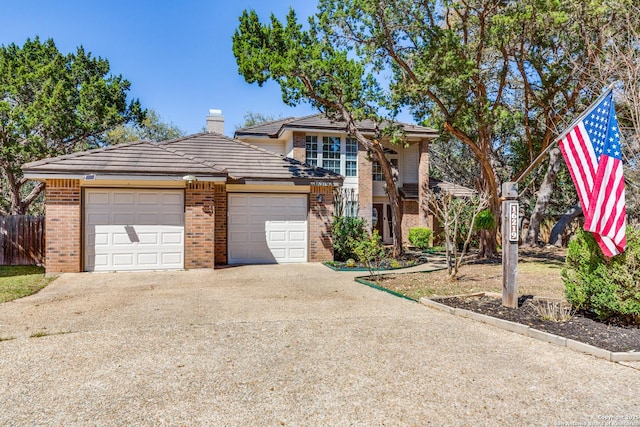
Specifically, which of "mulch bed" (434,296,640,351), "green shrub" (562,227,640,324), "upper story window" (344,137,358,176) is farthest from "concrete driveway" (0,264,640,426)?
"upper story window" (344,137,358,176)

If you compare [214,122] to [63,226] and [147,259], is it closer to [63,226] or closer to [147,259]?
[147,259]

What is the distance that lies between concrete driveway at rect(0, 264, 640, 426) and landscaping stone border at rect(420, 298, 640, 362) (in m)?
0.14

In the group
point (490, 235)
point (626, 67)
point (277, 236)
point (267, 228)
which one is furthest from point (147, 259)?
point (626, 67)

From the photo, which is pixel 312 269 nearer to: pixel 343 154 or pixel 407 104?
pixel 407 104

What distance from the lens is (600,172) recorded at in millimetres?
5309

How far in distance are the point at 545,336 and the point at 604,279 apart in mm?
1193

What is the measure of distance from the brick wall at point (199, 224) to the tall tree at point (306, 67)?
348 cm

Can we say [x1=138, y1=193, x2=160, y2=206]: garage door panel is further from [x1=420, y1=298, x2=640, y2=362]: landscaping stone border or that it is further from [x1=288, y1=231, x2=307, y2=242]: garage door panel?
[x1=420, y1=298, x2=640, y2=362]: landscaping stone border

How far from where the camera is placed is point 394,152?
65.7ft

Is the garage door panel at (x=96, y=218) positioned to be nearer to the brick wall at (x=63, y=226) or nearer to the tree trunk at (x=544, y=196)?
the brick wall at (x=63, y=226)

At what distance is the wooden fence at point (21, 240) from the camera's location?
13.0 metres

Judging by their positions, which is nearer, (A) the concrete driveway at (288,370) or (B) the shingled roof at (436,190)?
(A) the concrete driveway at (288,370)

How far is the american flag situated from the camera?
512 cm

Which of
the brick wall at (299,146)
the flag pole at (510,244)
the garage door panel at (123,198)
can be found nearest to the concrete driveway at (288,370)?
the flag pole at (510,244)
